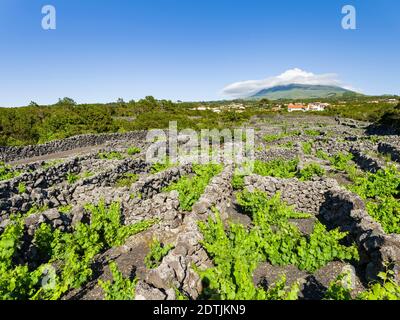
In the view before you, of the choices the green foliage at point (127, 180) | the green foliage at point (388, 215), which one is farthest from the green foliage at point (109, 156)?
the green foliage at point (388, 215)

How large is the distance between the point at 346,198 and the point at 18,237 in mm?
11432

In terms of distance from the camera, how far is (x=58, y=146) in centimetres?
3209

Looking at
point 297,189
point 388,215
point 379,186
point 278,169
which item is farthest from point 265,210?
point 278,169

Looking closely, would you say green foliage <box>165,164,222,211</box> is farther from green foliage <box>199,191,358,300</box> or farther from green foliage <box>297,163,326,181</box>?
green foliage <box>297,163,326,181</box>

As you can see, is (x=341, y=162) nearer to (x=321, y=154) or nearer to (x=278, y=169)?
(x=321, y=154)

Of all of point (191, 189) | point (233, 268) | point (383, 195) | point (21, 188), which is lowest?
point (233, 268)

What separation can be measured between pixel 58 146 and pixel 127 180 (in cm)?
1944

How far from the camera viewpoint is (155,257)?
8.09 m

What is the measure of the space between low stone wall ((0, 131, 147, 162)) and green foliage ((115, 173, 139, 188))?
16445 millimetres

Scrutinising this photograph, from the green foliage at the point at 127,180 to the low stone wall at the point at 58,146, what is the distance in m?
Result: 16.4

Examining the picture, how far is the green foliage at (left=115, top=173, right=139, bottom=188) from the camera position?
16625 millimetres

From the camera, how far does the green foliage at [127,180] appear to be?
1662 centimetres
